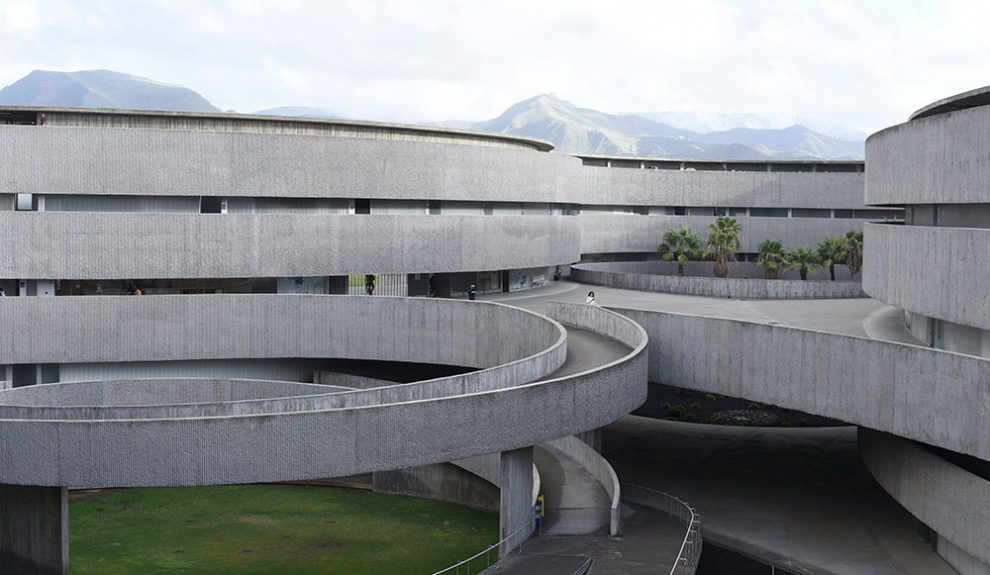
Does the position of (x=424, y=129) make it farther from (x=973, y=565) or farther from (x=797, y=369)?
(x=973, y=565)

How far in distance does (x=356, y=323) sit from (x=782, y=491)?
670 inches

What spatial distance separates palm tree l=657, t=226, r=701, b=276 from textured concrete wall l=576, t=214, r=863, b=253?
37.5 inches

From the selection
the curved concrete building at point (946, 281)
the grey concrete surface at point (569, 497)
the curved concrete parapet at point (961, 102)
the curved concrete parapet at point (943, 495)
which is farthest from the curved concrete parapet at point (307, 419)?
the curved concrete parapet at point (961, 102)

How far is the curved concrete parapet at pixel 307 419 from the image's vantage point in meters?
22.7

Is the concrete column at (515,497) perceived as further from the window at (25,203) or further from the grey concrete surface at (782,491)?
the window at (25,203)

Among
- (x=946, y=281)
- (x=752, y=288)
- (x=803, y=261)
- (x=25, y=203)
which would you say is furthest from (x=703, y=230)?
(x=25, y=203)

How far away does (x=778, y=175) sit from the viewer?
6950cm

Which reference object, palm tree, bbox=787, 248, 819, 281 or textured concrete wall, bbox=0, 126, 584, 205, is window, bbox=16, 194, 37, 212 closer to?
textured concrete wall, bbox=0, 126, 584, 205

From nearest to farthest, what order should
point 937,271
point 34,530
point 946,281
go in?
point 34,530 → point 946,281 → point 937,271

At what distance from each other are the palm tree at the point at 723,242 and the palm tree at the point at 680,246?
0.95 m

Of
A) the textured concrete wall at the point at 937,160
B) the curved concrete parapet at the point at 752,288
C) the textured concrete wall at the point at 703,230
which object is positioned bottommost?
the curved concrete parapet at the point at 752,288

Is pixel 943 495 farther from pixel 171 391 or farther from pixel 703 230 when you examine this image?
pixel 703 230

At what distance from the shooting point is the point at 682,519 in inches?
1200

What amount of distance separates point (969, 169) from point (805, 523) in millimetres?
12333
